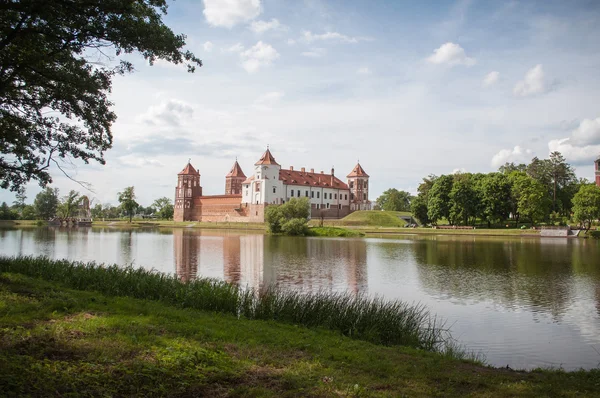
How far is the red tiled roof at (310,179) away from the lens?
258 ft

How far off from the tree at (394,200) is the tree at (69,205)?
61.4 metres

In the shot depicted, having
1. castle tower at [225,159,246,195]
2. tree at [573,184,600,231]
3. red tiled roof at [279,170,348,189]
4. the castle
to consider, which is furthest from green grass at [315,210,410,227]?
castle tower at [225,159,246,195]

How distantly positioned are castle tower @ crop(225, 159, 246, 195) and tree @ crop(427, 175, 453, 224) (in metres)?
40.9

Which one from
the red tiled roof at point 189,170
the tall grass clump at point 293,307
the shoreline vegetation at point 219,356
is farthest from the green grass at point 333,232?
the red tiled roof at point 189,170

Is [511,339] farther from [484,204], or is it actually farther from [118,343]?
[484,204]

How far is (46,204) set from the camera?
273 ft

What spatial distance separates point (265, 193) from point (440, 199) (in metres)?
28.3

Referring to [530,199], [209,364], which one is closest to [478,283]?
[209,364]

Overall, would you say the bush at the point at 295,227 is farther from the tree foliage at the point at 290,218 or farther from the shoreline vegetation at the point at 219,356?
the shoreline vegetation at the point at 219,356

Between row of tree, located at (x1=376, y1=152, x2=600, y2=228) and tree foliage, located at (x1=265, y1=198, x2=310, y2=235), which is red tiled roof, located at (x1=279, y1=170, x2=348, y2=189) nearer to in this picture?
row of tree, located at (x1=376, y1=152, x2=600, y2=228)

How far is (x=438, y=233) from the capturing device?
4978 cm

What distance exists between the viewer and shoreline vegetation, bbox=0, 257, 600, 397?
454 centimetres

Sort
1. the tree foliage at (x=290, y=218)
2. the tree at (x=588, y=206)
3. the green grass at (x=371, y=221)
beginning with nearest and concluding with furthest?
the tree at (x=588, y=206)
the tree foliage at (x=290, y=218)
the green grass at (x=371, y=221)

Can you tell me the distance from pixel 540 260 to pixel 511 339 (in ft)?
53.1
